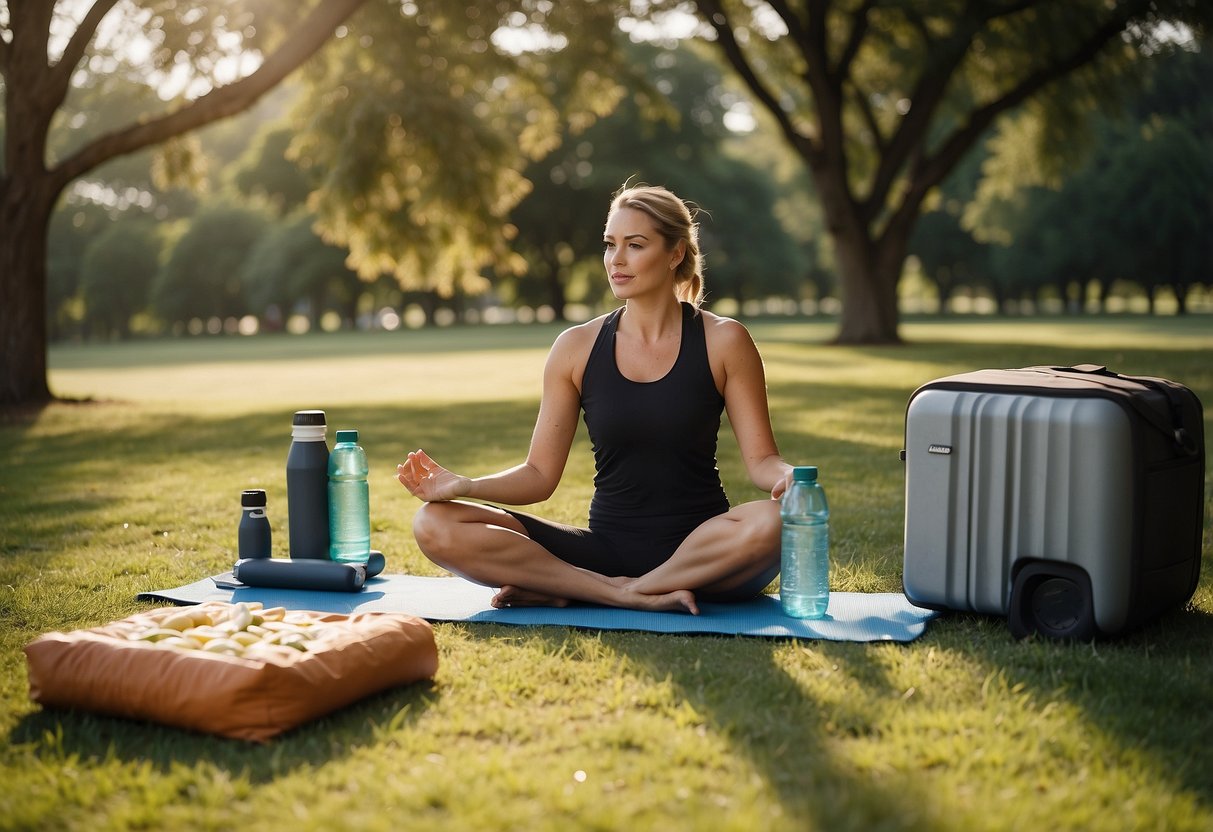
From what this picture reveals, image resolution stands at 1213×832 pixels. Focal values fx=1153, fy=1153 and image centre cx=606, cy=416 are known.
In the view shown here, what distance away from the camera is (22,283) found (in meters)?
13.3

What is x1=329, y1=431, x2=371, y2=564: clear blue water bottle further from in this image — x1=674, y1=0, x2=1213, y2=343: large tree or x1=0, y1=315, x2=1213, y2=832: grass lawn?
x1=674, y1=0, x2=1213, y2=343: large tree

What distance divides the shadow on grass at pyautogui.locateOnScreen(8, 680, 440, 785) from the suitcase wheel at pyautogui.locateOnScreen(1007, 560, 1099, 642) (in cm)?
198

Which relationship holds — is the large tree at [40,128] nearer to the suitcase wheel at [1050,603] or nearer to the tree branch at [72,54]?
the tree branch at [72,54]

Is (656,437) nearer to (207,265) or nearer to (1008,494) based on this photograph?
(1008,494)

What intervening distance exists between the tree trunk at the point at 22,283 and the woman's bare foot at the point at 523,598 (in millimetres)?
10937

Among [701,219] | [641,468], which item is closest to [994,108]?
[641,468]

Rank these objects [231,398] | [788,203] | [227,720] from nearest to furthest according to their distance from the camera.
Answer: [227,720], [231,398], [788,203]

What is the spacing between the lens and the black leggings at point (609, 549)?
4.50 m

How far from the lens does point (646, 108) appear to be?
22641 mm

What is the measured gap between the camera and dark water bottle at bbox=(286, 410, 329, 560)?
507 cm

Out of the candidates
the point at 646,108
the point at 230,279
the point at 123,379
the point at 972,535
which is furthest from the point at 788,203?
the point at 972,535

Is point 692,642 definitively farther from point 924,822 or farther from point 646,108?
point 646,108

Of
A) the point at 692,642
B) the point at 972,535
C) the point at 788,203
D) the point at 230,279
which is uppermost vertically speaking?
the point at 788,203

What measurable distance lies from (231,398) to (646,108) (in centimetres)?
1048
